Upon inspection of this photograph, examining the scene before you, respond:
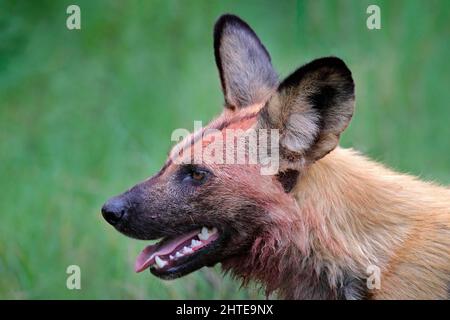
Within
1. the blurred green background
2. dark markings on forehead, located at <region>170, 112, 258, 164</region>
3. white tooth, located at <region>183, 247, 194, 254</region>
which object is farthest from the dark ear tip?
the blurred green background

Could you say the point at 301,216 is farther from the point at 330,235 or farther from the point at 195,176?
the point at 195,176

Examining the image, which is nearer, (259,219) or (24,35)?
(259,219)

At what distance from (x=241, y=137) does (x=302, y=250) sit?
24.5 inches

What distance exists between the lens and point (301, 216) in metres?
4.34

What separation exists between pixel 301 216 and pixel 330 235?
6.4 inches

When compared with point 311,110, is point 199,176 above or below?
below

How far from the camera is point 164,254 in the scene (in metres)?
4.51

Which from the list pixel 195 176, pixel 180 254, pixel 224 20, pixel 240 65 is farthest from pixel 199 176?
pixel 224 20

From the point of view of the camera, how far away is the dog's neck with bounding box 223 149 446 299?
4281 millimetres

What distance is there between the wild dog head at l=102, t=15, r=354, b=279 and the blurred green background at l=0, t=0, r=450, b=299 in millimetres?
1122

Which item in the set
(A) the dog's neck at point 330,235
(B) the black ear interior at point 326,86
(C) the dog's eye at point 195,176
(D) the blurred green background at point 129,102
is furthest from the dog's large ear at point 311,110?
(D) the blurred green background at point 129,102

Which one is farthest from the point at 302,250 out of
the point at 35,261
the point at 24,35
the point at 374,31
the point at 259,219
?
the point at 24,35

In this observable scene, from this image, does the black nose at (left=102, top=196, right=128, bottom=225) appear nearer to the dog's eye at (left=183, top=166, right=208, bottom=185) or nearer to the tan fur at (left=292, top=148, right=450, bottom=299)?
the dog's eye at (left=183, top=166, right=208, bottom=185)
